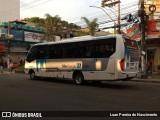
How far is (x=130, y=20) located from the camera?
29.8m

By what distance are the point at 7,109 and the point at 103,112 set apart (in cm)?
336

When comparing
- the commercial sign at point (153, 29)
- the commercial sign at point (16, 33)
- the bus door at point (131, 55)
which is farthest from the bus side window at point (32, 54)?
the commercial sign at point (16, 33)

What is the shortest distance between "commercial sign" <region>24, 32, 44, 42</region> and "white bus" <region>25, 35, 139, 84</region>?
32760mm

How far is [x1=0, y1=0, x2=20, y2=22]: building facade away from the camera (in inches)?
2875

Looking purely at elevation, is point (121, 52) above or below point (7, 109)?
above

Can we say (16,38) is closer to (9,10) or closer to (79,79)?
(9,10)

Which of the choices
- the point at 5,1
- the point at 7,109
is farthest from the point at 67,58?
the point at 5,1

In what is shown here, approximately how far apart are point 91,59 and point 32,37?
39252 mm

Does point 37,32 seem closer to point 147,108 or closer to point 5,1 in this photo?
point 5,1

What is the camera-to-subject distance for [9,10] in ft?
247

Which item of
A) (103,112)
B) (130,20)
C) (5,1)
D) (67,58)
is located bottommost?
(103,112)

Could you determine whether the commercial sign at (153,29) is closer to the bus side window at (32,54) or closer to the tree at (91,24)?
the bus side window at (32,54)

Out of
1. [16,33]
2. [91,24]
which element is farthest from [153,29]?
[16,33]

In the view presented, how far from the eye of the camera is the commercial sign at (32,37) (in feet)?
180
